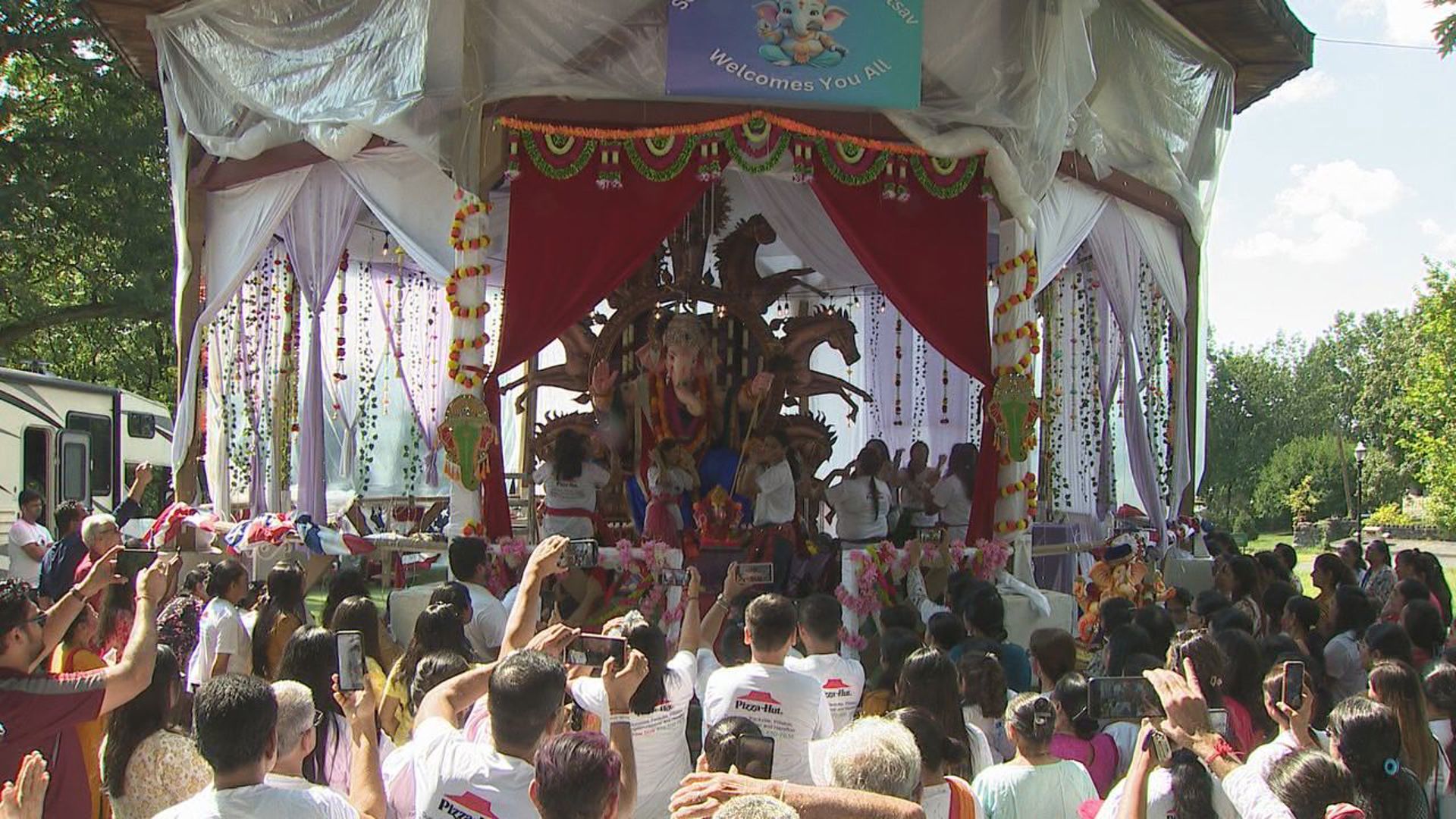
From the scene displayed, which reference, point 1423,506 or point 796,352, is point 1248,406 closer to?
point 1423,506

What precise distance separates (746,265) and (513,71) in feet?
10.7

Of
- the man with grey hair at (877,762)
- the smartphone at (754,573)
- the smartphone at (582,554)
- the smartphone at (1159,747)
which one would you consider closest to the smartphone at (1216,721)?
the smartphone at (1159,747)

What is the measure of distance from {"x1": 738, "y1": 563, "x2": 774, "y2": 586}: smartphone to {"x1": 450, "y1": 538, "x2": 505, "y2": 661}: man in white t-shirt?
1734 millimetres

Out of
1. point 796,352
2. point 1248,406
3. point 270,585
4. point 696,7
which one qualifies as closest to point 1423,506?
point 1248,406

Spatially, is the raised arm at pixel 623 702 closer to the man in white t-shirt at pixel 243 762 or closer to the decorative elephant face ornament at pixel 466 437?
the man in white t-shirt at pixel 243 762

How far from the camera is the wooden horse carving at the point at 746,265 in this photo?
11.7 meters

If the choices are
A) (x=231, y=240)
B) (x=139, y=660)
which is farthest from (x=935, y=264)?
(x=139, y=660)

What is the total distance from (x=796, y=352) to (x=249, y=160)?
5.01 metres

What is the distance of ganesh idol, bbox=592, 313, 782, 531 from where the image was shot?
35.5ft

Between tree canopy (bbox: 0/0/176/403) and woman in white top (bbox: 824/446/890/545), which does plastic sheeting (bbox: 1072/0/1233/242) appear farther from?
tree canopy (bbox: 0/0/176/403)

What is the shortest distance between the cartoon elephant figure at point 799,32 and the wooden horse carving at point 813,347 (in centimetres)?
289

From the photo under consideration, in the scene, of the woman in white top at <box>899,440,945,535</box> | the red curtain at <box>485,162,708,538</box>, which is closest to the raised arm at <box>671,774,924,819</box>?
the red curtain at <box>485,162,708,538</box>

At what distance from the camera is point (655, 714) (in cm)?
401

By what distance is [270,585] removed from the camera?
18.1 feet
